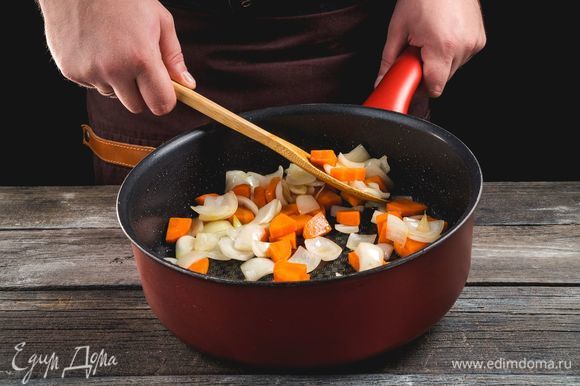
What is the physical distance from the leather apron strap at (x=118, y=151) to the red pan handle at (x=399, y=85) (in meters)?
0.51

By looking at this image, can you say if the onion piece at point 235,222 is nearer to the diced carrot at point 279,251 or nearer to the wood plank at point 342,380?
the diced carrot at point 279,251

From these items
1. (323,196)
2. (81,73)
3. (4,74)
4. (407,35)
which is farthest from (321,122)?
(4,74)

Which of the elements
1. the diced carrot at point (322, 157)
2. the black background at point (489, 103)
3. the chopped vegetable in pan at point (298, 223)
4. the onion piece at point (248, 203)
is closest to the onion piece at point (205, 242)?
the chopped vegetable in pan at point (298, 223)

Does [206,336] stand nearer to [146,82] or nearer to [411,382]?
[411,382]

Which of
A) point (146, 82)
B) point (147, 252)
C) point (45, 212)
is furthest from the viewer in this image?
point (45, 212)

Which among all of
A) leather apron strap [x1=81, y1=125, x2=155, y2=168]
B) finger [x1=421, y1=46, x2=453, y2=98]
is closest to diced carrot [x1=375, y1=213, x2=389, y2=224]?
finger [x1=421, y1=46, x2=453, y2=98]

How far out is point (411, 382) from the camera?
78 cm

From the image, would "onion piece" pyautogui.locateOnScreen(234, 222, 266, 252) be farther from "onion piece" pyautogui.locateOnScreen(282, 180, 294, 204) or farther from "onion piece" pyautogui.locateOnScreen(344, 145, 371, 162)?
"onion piece" pyautogui.locateOnScreen(344, 145, 371, 162)

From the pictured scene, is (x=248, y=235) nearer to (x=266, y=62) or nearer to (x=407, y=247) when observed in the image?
(x=407, y=247)

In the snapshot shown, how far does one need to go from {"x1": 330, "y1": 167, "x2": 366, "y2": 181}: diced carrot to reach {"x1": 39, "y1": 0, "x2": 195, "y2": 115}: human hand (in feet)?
0.91

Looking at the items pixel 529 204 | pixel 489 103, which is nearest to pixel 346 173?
pixel 529 204

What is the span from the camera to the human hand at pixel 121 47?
98 cm

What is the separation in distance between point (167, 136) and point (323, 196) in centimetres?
44

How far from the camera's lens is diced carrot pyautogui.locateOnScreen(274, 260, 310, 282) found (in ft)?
2.86
